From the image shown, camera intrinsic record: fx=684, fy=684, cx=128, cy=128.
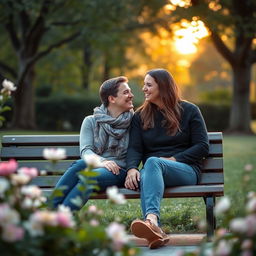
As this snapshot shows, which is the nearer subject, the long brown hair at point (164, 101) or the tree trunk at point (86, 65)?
the long brown hair at point (164, 101)

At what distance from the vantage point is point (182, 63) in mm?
70688

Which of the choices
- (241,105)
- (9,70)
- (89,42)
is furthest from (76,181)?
(9,70)

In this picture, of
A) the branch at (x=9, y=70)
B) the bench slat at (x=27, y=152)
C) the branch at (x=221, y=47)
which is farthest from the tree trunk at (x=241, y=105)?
the bench slat at (x=27, y=152)

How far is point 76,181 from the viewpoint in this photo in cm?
500

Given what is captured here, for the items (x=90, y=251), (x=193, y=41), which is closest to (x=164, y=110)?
(x=90, y=251)

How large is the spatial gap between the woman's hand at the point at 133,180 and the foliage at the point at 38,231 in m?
2.36

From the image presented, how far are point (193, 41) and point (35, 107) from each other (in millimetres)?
15014

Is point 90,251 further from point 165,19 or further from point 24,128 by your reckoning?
point 165,19

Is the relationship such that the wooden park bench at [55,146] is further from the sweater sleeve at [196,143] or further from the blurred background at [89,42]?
the blurred background at [89,42]

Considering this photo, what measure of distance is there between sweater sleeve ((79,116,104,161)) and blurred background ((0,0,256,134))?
12.2 meters

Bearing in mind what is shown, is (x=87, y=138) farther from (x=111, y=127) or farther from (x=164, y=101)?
(x=164, y=101)

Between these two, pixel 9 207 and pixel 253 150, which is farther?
pixel 253 150

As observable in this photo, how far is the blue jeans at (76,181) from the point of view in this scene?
4.80 meters

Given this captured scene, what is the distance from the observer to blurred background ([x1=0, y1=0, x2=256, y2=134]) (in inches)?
922
